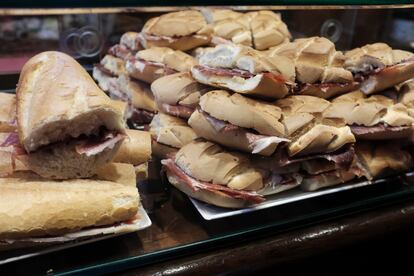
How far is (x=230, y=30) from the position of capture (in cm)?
191

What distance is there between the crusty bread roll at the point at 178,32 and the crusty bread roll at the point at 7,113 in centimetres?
64

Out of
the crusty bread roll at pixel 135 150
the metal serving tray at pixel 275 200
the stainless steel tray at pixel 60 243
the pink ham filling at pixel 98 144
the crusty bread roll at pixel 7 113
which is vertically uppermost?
the pink ham filling at pixel 98 144

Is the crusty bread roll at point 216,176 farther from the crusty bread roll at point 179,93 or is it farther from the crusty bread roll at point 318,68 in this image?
the crusty bread roll at point 318,68

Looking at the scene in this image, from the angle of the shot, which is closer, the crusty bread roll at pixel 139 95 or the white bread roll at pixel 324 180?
the white bread roll at pixel 324 180

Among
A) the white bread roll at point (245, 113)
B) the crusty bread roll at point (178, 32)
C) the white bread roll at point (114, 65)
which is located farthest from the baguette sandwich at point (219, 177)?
the white bread roll at point (114, 65)

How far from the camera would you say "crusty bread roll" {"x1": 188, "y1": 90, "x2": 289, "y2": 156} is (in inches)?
47.2

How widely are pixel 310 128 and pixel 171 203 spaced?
0.46 metres

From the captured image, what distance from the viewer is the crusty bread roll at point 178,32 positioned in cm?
174

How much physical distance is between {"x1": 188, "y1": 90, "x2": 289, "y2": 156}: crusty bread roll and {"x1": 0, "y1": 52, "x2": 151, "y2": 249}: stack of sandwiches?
0.30 metres

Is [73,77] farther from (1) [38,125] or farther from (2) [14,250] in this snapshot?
(2) [14,250]

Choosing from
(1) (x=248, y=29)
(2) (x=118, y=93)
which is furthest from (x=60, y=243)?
(1) (x=248, y=29)

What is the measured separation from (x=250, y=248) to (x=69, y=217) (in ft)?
1.58

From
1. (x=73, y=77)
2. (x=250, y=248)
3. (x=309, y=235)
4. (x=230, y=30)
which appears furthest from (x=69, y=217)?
(x=230, y=30)

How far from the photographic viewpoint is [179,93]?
144 centimetres
